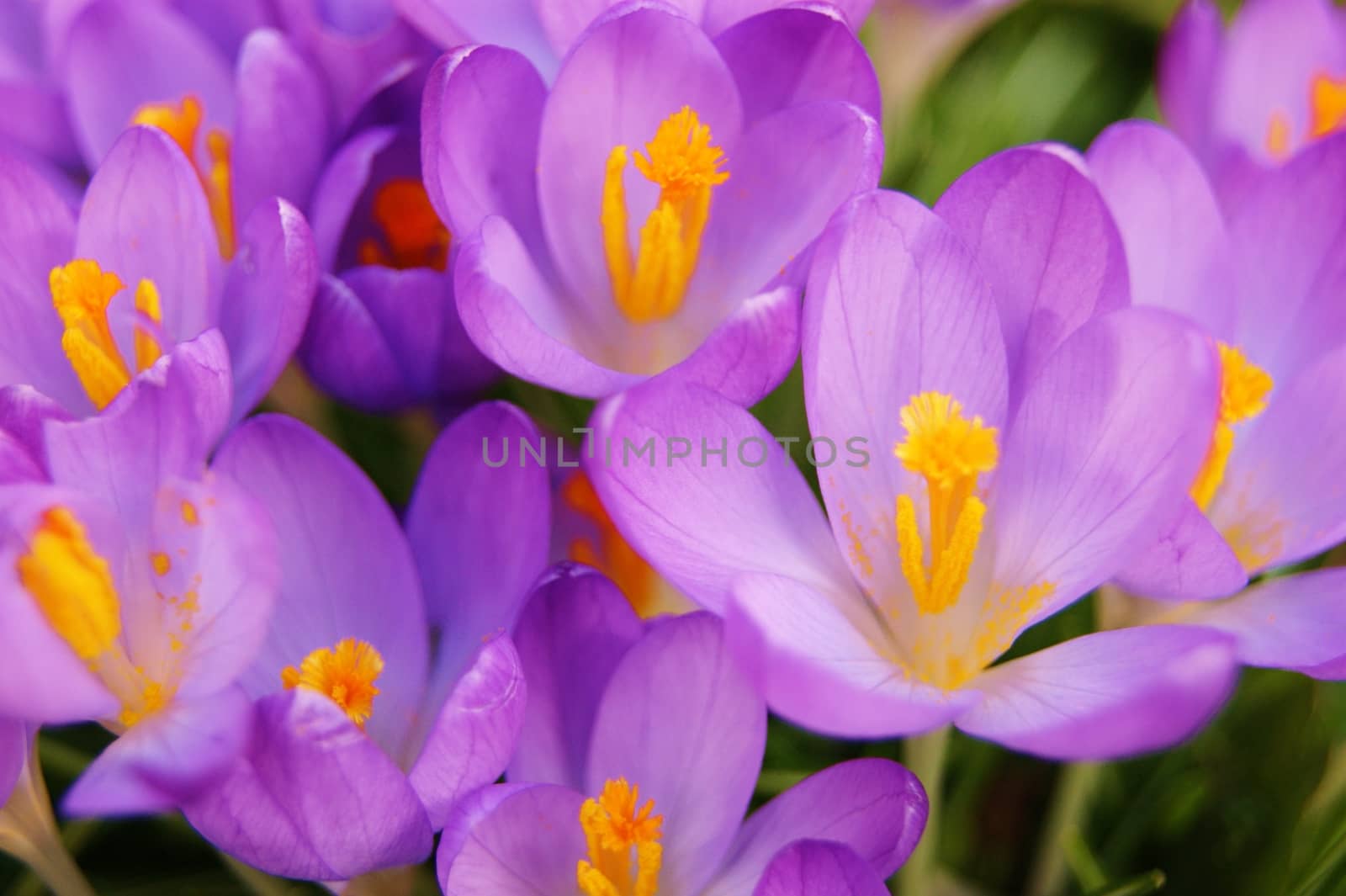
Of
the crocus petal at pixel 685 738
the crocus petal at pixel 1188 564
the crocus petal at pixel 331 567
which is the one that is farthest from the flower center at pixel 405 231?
the crocus petal at pixel 1188 564

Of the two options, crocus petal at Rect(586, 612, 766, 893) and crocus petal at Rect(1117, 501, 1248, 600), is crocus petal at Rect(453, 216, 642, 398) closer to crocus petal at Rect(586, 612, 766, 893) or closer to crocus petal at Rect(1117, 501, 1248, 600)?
crocus petal at Rect(586, 612, 766, 893)

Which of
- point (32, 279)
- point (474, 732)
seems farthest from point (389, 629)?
point (32, 279)

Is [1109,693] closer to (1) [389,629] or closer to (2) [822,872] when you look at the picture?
(2) [822,872]

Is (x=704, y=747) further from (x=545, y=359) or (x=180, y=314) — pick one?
(x=180, y=314)

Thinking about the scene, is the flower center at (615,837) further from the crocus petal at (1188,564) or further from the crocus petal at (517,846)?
the crocus petal at (1188,564)

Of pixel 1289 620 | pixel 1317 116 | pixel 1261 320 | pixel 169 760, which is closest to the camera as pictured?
pixel 169 760
